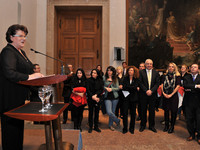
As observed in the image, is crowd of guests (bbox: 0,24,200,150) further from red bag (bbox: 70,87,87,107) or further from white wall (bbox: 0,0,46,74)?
white wall (bbox: 0,0,46,74)

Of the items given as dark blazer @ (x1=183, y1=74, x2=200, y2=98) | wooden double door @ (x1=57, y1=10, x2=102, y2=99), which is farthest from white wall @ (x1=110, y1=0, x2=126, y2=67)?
dark blazer @ (x1=183, y1=74, x2=200, y2=98)

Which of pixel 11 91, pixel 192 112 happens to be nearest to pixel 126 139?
pixel 192 112

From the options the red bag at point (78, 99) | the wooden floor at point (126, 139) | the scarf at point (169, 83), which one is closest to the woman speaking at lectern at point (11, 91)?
the wooden floor at point (126, 139)

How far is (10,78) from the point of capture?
154cm

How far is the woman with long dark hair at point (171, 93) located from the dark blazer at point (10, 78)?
362cm

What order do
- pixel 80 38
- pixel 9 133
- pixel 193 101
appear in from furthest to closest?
1. pixel 80 38
2. pixel 193 101
3. pixel 9 133

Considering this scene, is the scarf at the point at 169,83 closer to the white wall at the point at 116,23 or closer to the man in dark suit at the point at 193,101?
the man in dark suit at the point at 193,101

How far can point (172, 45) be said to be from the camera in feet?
25.7

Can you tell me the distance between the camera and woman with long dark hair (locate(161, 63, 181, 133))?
4219mm

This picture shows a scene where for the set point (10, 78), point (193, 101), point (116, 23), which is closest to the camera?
point (10, 78)

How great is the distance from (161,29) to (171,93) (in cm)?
448

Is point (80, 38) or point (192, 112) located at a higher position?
→ point (80, 38)

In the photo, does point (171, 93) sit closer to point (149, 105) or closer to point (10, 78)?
point (149, 105)

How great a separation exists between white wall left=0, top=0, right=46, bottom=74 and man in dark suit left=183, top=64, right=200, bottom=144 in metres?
5.24
